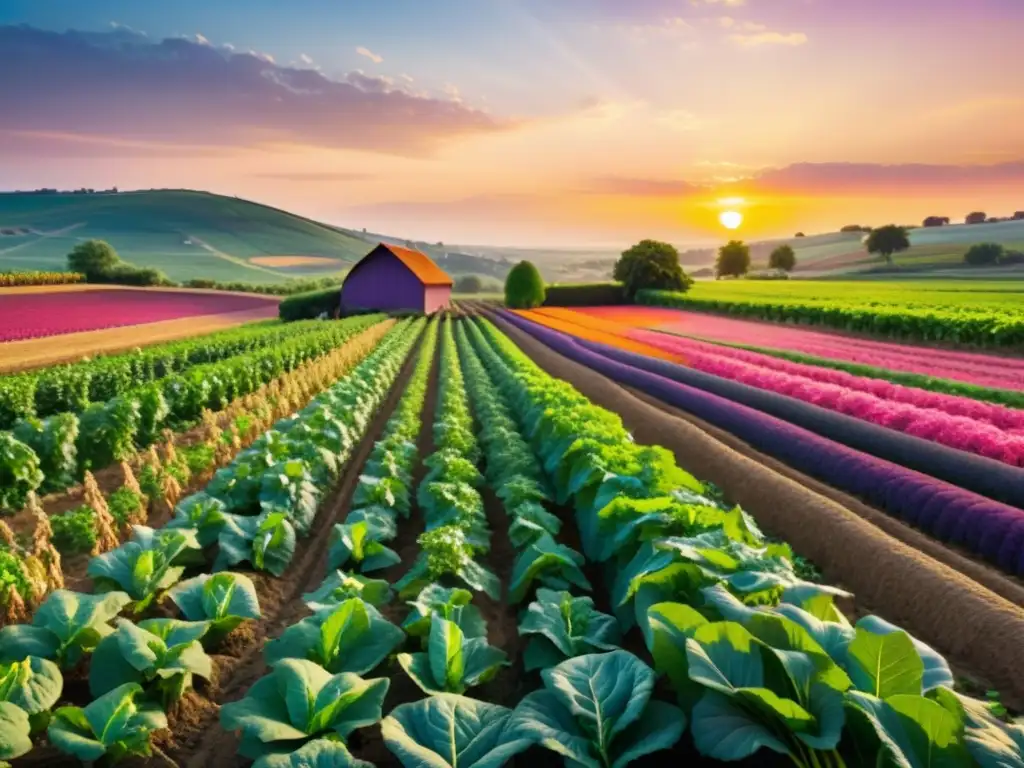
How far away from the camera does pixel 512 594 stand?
A: 5.43 m

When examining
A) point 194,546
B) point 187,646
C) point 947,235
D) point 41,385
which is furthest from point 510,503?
point 947,235

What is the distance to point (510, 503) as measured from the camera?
7348mm

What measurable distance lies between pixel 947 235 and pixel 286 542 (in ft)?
412

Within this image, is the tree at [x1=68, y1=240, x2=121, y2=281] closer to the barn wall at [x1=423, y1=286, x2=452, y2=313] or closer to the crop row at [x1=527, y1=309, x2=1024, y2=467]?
the barn wall at [x1=423, y1=286, x2=452, y2=313]

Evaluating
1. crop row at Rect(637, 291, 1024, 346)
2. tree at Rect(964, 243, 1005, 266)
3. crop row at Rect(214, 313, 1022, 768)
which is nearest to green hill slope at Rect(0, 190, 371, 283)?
crop row at Rect(637, 291, 1024, 346)

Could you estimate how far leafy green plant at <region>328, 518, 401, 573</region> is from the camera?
6102 millimetres

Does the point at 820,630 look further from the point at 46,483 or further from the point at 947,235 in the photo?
the point at 947,235

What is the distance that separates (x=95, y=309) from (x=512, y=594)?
42222 millimetres

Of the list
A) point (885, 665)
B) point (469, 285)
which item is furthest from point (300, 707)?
point (469, 285)

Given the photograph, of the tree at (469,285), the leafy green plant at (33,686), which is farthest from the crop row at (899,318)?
the tree at (469,285)

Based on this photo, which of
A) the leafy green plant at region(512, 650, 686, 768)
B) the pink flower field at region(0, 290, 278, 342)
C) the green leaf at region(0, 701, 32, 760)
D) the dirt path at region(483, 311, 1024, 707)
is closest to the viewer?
the leafy green plant at region(512, 650, 686, 768)

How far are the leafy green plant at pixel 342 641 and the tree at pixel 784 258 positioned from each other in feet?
406

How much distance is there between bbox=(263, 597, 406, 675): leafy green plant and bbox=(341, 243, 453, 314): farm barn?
1851 inches

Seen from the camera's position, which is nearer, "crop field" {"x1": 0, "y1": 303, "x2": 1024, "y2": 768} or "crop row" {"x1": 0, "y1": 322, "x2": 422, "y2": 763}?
"crop field" {"x1": 0, "y1": 303, "x2": 1024, "y2": 768}
